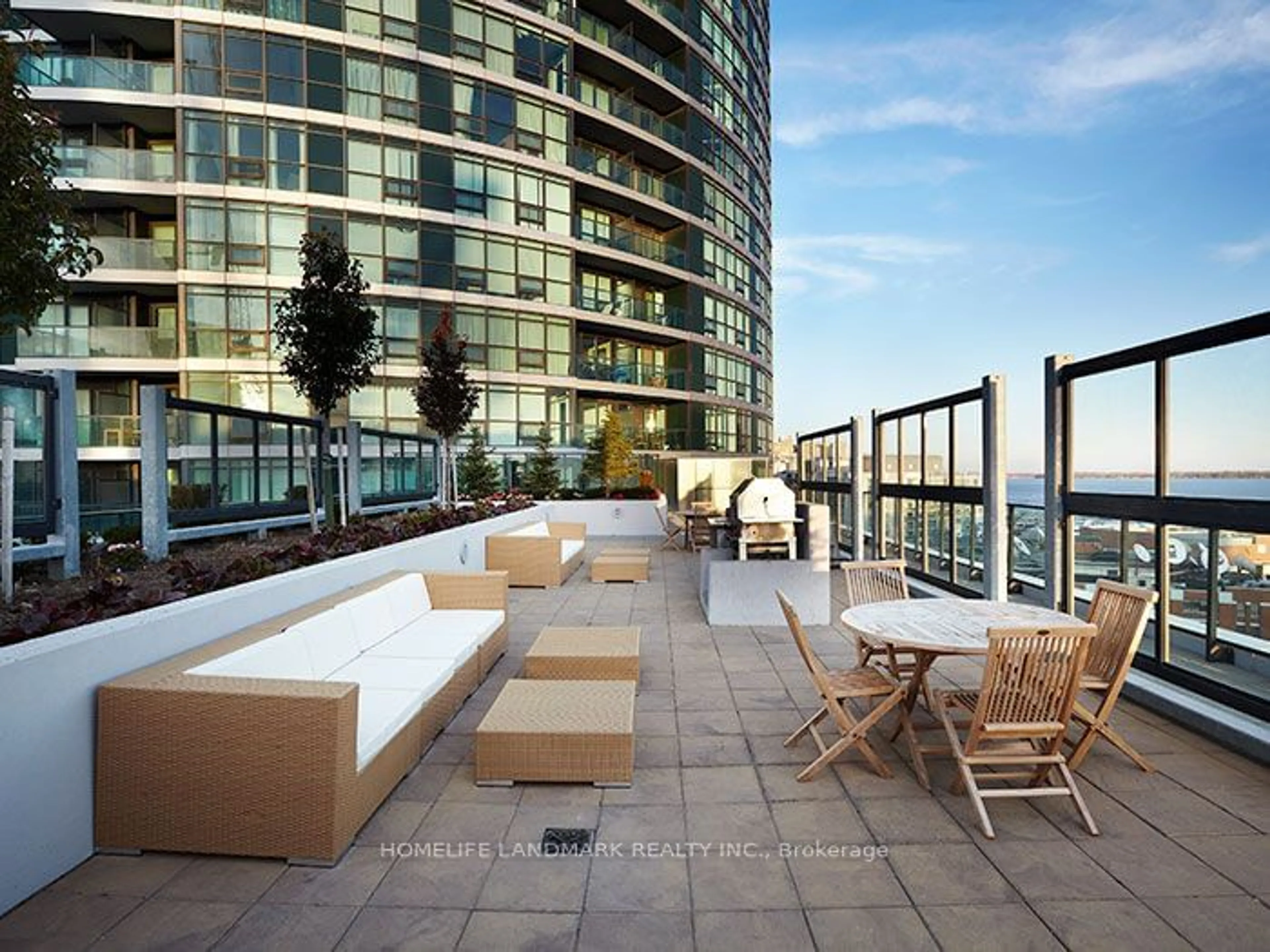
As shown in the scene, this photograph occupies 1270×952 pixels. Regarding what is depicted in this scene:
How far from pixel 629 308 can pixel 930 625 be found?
22.1m

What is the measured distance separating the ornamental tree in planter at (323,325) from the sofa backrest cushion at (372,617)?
5.40 meters

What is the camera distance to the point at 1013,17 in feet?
49.8

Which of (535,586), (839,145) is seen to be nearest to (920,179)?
(839,145)

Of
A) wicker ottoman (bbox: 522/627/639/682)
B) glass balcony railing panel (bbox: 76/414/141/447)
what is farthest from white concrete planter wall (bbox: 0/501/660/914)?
glass balcony railing panel (bbox: 76/414/141/447)

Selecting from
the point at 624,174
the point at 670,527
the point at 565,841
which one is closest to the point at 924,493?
the point at 670,527

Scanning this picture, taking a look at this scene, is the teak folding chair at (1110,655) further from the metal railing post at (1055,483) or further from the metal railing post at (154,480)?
the metal railing post at (154,480)

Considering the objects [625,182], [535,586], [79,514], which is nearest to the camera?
[79,514]

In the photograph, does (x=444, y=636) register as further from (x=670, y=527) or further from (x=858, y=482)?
(x=670, y=527)

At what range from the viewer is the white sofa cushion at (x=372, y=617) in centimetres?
469

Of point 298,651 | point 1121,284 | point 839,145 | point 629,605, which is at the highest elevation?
point 839,145

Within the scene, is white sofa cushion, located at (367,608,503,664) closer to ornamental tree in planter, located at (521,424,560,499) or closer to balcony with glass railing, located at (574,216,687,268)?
ornamental tree in planter, located at (521,424,560,499)

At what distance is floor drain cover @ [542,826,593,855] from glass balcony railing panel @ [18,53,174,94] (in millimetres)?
22506

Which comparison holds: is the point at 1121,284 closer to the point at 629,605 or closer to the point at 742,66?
the point at 742,66

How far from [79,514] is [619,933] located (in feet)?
19.9
